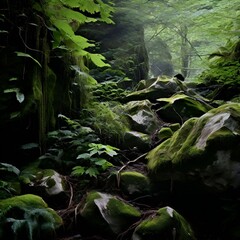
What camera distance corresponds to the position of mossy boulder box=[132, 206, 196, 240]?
10.6 feet

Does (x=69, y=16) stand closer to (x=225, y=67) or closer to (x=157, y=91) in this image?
(x=157, y=91)

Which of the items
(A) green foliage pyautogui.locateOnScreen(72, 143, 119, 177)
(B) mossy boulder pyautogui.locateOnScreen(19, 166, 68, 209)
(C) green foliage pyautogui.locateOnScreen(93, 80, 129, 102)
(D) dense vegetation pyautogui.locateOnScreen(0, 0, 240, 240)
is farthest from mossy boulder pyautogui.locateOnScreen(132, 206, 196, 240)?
(C) green foliage pyautogui.locateOnScreen(93, 80, 129, 102)

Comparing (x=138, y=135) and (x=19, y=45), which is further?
(x=138, y=135)

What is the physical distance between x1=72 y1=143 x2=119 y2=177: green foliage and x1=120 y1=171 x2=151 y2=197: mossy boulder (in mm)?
322

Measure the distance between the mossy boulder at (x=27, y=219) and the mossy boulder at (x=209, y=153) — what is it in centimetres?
172

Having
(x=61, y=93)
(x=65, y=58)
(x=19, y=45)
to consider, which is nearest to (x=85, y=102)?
(x=61, y=93)

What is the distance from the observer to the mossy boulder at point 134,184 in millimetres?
4176

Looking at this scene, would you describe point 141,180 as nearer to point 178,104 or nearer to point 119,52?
point 178,104

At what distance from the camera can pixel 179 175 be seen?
12.9ft

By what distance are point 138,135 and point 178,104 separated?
149cm

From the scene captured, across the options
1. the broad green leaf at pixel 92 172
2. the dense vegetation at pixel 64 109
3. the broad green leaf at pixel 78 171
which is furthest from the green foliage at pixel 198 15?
the broad green leaf at pixel 78 171

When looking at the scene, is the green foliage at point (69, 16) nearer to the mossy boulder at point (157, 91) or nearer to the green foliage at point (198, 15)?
the mossy boulder at point (157, 91)

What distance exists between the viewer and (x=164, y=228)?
329cm

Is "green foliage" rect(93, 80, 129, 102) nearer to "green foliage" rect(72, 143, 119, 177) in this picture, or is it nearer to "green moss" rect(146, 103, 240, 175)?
"green foliage" rect(72, 143, 119, 177)
